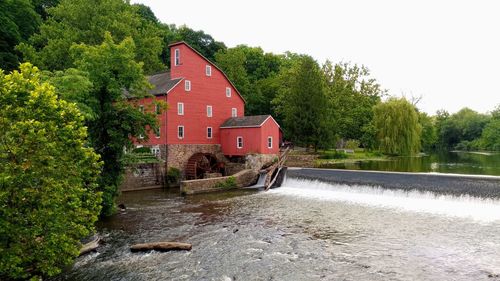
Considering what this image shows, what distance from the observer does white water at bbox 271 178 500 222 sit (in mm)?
18531

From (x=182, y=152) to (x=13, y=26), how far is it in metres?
18.8

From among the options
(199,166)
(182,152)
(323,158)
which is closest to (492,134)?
(323,158)

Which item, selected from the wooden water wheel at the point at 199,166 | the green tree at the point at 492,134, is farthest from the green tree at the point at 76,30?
the green tree at the point at 492,134

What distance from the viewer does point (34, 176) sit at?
26.0 ft

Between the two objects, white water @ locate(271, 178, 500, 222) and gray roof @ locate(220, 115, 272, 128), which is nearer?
white water @ locate(271, 178, 500, 222)

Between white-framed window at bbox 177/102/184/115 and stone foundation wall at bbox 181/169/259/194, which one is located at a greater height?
white-framed window at bbox 177/102/184/115

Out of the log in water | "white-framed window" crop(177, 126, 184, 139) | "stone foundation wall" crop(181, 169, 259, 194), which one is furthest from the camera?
"white-framed window" crop(177, 126, 184, 139)

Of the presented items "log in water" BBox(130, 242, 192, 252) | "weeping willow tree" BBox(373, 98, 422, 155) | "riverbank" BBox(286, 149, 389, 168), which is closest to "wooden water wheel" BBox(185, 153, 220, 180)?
"riverbank" BBox(286, 149, 389, 168)

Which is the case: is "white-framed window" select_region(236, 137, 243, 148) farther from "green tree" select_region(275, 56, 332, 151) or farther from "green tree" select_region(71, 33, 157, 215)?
"green tree" select_region(71, 33, 157, 215)

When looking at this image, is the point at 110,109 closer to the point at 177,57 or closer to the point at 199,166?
the point at 199,166

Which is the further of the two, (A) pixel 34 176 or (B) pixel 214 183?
(B) pixel 214 183

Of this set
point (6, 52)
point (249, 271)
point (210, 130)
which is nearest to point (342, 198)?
point (249, 271)

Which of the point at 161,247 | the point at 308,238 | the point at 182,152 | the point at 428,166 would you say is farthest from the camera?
the point at 428,166

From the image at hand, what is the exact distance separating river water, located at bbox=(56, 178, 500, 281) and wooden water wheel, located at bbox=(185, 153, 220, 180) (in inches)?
284
